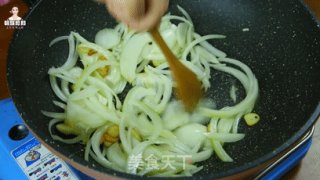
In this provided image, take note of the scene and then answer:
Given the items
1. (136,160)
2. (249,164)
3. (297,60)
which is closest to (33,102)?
(136,160)

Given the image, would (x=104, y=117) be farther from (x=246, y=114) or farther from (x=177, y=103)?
(x=246, y=114)

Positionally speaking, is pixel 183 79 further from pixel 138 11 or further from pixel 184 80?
pixel 138 11

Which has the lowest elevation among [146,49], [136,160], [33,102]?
[136,160]

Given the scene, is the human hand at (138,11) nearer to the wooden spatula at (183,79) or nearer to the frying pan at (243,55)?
the wooden spatula at (183,79)

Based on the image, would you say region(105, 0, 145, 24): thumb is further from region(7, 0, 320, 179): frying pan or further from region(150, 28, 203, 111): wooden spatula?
region(7, 0, 320, 179): frying pan

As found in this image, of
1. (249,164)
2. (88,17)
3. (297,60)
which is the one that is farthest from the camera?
(88,17)

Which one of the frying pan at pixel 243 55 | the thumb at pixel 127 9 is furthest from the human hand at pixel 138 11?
the frying pan at pixel 243 55

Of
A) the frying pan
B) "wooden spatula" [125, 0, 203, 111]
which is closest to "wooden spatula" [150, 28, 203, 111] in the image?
"wooden spatula" [125, 0, 203, 111]
